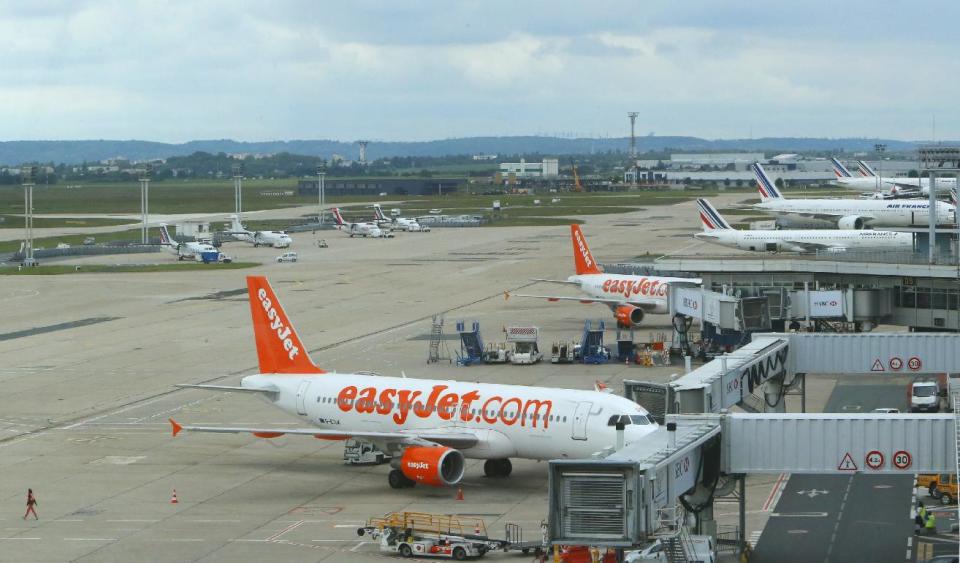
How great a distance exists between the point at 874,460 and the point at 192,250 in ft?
457

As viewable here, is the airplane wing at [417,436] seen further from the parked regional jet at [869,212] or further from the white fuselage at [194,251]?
the parked regional jet at [869,212]

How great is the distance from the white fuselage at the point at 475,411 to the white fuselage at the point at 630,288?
43613 mm

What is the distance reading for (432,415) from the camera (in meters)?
54.8

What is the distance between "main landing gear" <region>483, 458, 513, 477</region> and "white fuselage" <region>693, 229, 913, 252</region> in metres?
89.7

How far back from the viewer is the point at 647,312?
102m

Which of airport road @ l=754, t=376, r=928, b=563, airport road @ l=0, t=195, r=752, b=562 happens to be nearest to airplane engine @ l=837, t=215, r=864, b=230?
airport road @ l=0, t=195, r=752, b=562

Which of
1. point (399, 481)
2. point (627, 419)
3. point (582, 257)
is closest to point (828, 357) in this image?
point (627, 419)

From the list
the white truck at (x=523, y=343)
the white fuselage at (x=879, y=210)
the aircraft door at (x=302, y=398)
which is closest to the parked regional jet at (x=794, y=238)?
the white fuselage at (x=879, y=210)

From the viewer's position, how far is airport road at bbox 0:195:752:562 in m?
48.5

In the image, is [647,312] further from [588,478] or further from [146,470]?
[588,478]

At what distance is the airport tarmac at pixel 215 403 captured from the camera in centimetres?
4850

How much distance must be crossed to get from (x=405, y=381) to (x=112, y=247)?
13470cm

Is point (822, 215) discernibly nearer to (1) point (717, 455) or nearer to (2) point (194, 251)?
(2) point (194, 251)

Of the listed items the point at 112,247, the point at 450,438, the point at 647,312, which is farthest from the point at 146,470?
the point at 112,247
